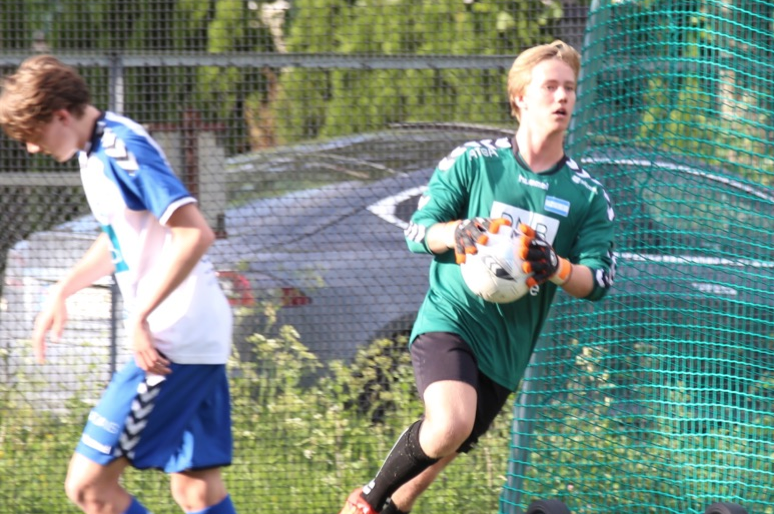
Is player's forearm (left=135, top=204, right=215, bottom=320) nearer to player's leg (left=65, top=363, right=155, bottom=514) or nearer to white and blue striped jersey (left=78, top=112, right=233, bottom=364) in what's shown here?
white and blue striped jersey (left=78, top=112, right=233, bottom=364)

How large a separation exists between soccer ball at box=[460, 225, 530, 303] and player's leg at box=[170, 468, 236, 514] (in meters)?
1.17

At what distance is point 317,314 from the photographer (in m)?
5.96

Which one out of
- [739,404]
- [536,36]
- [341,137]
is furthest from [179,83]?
[739,404]

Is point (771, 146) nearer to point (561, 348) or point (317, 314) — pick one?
point (561, 348)

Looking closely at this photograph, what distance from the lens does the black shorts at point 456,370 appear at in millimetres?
4109

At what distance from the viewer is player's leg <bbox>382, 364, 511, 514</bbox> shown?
14.1ft

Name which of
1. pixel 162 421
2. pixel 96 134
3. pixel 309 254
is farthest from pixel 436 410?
pixel 309 254

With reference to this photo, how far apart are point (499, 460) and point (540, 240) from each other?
245 cm

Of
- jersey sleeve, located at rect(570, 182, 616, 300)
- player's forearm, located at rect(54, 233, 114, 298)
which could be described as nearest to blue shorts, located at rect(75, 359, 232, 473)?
player's forearm, located at rect(54, 233, 114, 298)

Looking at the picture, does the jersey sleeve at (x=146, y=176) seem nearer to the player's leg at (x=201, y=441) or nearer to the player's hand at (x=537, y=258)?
the player's leg at (x=201, y=441)

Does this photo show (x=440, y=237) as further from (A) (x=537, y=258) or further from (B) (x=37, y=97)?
(B) (x=37, y=97)

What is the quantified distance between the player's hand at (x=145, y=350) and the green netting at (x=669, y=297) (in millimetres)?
1918

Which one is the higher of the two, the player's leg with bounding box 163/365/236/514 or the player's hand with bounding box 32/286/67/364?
the player's hand with bounding box 32/286/67/364

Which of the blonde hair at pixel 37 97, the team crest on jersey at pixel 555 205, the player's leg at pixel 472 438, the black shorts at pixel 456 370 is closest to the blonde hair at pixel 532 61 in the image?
the team crest on jersey at pixel 555 205
